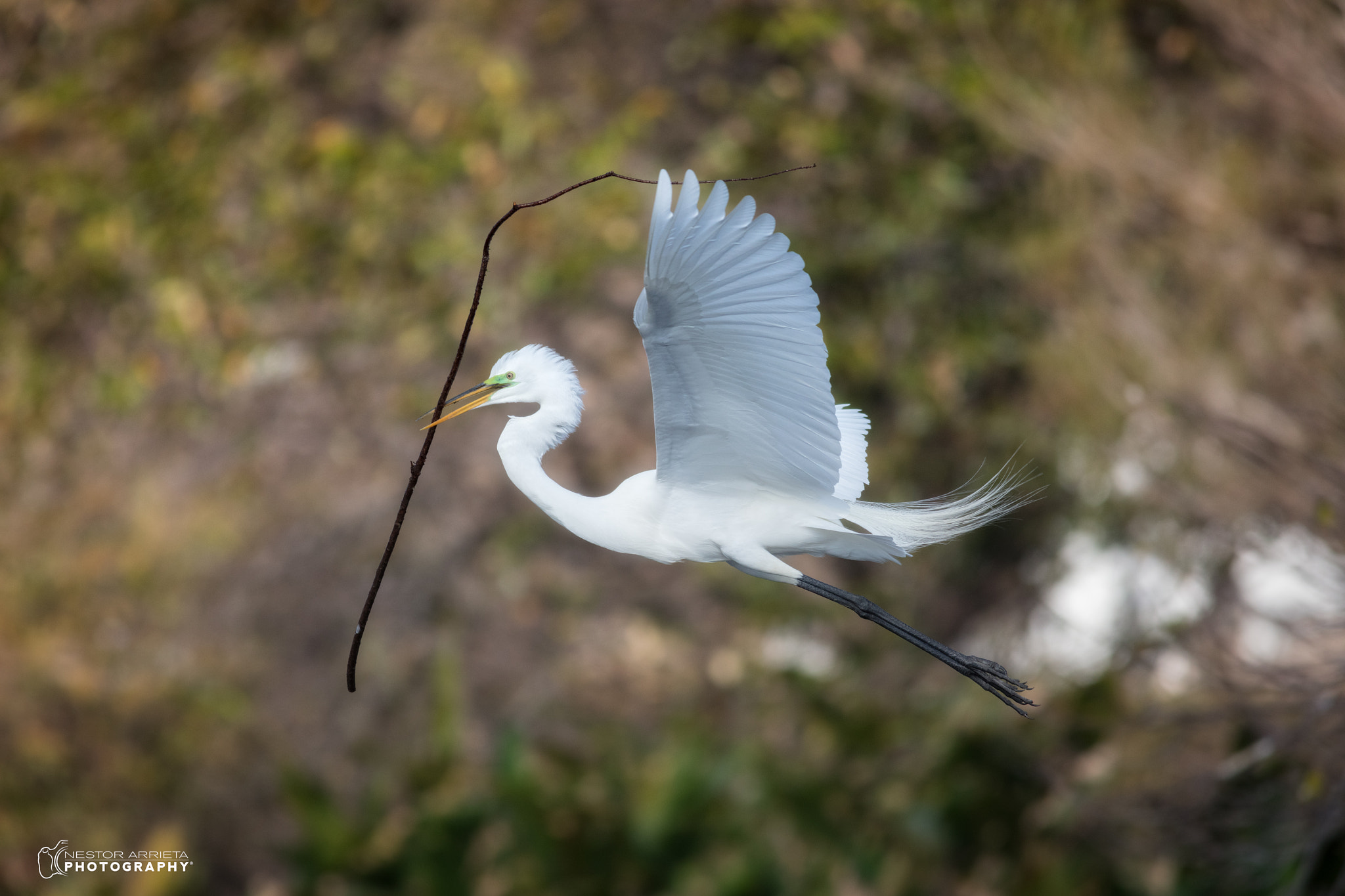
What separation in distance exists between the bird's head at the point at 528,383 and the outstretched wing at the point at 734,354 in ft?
0.16

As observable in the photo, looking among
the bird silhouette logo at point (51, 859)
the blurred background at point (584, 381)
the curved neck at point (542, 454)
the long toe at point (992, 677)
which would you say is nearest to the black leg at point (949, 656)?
the long toe at point (992, 677)

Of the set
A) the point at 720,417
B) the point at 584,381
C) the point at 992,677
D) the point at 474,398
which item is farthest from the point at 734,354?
the point at 584,381

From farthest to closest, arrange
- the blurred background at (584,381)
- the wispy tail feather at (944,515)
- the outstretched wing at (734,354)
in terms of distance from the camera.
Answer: the blurred background at (584,381) < the wispy tail feather at (944,515) < the outstretched wing at (734,354)

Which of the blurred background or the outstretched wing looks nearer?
the outstretched wing

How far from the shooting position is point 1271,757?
2.27m

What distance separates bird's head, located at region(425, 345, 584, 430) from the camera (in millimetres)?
592

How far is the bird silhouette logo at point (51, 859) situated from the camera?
135 inches

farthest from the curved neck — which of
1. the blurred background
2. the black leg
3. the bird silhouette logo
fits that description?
the bird silhouette logo

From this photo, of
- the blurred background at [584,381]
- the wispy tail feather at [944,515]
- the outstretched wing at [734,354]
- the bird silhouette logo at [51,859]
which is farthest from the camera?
the bird silhouette logo at [51,859]

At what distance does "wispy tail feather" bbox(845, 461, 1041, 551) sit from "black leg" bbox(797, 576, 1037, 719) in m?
0.05

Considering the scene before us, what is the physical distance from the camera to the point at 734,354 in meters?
0.62

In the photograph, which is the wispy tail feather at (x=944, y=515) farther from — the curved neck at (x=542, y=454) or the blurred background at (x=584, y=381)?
the blurred background at (x=584, y=381)

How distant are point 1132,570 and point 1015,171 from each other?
55.8 inches

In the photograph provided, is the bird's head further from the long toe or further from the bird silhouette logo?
the bird silhouette logo
